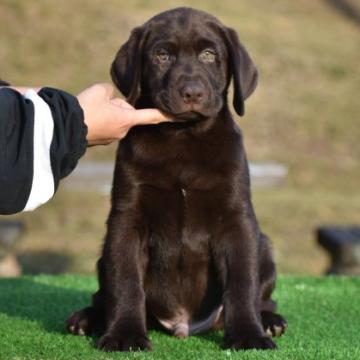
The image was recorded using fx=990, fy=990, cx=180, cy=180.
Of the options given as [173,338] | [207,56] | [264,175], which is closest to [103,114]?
[207,56]

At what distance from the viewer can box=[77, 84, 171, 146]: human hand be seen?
336 centimetres

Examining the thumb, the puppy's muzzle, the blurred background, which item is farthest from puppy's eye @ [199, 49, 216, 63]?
the blurred background

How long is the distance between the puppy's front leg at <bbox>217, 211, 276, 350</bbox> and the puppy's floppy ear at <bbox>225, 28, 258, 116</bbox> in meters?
0.50

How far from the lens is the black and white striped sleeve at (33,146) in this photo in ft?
9.46

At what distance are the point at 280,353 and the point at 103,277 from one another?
894 mm

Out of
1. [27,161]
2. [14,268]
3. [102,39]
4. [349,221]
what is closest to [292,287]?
[14,268]

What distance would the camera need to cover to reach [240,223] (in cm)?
390

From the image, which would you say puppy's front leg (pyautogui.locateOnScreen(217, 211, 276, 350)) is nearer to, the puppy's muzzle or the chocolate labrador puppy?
the chocolate labrador puppy

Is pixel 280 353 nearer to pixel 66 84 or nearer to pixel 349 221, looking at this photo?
pixel 349 221

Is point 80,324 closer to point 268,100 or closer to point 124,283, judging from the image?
point 124,283

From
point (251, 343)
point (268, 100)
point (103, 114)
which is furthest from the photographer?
point (268, 100)

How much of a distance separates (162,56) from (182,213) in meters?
0.69

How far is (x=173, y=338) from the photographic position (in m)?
4.10

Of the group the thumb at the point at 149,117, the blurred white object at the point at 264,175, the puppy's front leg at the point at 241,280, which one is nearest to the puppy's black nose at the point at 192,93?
the thumb at the point at 149,117
